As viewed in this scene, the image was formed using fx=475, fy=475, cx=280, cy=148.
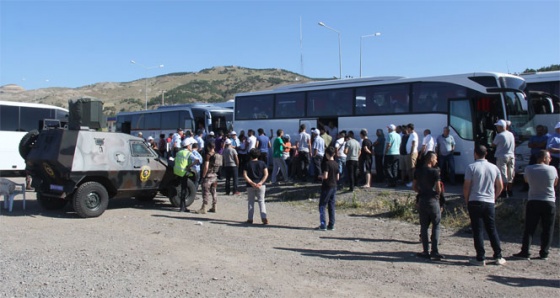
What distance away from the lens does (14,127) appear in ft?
72.6

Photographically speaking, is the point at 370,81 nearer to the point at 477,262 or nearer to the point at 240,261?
the point at 477,262

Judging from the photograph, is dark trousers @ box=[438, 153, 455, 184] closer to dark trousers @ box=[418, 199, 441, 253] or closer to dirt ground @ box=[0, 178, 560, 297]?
dirt ground @ box=[0, 178, 560, 297]

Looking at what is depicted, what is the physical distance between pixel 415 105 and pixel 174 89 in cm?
9076

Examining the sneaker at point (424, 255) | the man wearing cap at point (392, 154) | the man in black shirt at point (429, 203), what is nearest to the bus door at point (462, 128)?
the man wearing cap at point (392, 154)

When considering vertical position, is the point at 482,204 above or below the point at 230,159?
below

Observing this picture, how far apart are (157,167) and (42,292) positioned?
6.82 m

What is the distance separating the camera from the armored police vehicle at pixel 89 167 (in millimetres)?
11164

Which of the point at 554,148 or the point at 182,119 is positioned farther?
the point at 182,119

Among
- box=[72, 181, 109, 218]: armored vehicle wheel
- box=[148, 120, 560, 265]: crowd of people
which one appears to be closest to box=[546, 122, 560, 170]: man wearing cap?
box=[148, 120, 560, 265]: crowd of people

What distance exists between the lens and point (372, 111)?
693 inches

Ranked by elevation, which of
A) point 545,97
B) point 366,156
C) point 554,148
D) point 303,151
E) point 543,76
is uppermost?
point 543,76

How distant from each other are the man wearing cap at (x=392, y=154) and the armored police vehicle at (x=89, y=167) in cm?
617

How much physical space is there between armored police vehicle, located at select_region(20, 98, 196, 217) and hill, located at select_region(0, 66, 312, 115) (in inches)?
2714

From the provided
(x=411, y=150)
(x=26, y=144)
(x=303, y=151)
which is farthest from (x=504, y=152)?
(x=26, y=144)
